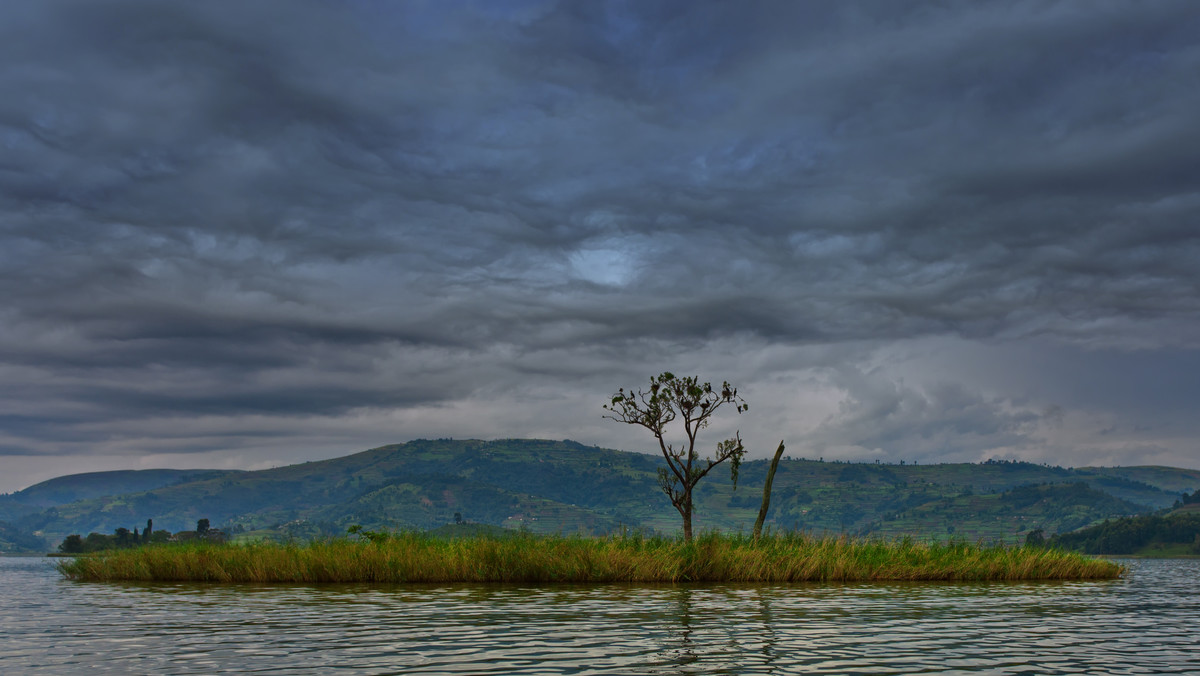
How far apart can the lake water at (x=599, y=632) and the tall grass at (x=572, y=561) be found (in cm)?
383

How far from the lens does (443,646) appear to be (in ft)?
67.7

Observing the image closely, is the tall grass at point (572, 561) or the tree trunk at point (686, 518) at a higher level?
the tree trunk at point (686, 518)

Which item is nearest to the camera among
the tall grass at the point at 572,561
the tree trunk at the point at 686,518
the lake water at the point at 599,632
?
the lake water at the point at 599,632

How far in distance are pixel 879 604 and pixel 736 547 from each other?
45.2ft

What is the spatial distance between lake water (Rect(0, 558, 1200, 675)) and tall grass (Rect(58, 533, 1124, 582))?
3834 millimetres

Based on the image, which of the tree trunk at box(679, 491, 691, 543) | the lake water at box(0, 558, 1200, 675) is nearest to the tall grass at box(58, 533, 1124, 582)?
the tree trunk at box(679, 491, 691, 543)

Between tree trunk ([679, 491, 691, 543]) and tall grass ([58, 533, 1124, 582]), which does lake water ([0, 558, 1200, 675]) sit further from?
tree trunk ([679, 491, 691, 543])

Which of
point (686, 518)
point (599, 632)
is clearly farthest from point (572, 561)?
point (599, 632)

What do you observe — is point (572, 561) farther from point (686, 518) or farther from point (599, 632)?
point (599, 632)

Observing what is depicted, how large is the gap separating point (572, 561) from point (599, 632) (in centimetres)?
1889

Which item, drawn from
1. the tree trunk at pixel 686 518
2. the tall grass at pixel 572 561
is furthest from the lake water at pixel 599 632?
the tree trunk at pixel 686 518

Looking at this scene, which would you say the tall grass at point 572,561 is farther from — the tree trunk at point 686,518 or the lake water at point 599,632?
the lake water at point 599,632

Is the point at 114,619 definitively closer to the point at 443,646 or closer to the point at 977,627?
the point at 443,646

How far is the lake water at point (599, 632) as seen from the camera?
18.3 m
